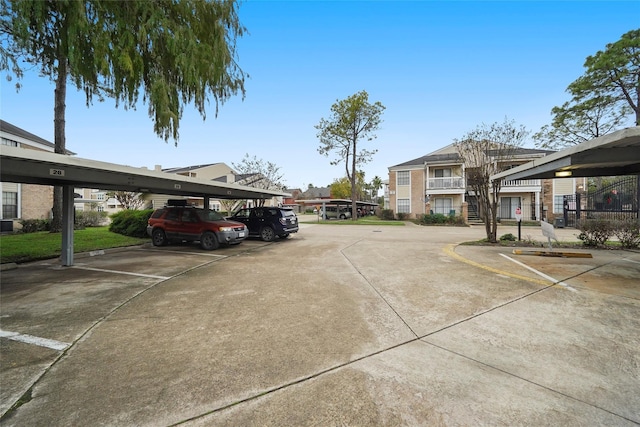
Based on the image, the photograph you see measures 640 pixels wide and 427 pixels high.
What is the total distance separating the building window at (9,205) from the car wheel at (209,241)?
16.8 m

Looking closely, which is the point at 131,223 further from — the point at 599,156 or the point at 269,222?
the point at 599,156

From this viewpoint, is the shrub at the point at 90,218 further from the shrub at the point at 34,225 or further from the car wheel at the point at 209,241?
the car wheel at the point at 209,241

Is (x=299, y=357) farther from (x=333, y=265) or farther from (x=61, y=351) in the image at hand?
(x=333, y=265)

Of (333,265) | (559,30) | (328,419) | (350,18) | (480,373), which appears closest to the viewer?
(328,419)

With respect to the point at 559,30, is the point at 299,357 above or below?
below

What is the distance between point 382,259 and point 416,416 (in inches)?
252

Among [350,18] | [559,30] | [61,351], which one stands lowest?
[61,351]

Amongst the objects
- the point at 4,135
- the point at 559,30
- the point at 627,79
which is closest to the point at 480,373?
the point at 559,30

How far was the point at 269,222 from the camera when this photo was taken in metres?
12.7

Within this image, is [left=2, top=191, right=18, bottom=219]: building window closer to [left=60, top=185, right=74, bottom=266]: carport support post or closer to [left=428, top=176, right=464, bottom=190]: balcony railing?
[left=60, top=185, right=74, bottom=266]: carport support post

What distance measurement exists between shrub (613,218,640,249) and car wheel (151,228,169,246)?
17.1 meters

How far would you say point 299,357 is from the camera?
9.15 feet

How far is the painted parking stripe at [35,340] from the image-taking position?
3088 millimetres

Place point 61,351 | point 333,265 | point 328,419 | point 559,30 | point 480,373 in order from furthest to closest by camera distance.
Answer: point 559,30 → point 333,265 → point 61,351 → point 480,373 → point 328,419
